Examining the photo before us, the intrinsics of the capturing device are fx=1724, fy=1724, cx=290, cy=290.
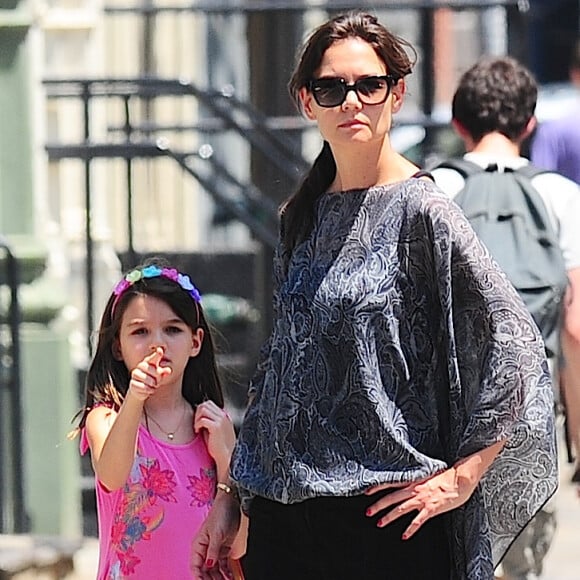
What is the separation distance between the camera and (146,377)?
342 cm

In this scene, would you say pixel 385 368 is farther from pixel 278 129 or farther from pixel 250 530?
pixel 278 129

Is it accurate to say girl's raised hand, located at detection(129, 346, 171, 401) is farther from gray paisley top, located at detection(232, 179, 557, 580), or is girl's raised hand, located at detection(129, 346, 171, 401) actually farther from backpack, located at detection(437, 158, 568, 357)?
backpack, located at detection(437, 158, 568, 357)

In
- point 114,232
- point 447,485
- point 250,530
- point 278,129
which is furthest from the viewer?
point 114,232

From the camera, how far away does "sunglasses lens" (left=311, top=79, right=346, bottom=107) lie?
3162mm

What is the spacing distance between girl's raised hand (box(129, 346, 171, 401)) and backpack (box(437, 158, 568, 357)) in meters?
1.21

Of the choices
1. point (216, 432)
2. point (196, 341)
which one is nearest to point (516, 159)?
point (196, 341)

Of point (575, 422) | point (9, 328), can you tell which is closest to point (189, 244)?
point (9, 328)

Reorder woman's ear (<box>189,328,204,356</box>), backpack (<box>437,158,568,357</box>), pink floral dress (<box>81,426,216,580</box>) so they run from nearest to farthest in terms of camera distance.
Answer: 1. pink floral dress (<box>81,426,216,580</box>)
2. woman's ear (<box>189,328,204,356</box>)
3. backpack (<box>437,158,568,357</box>)

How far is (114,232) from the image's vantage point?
1021 centimetres

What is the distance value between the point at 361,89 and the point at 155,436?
97 cm

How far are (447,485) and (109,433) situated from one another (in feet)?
2.77

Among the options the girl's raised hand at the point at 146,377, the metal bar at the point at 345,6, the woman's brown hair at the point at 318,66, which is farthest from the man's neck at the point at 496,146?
the metal bar at the point at 345,6

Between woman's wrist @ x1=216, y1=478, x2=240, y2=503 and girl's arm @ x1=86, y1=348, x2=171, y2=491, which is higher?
girl's arm @ x1=86, y1=348, x2=171, y2=491

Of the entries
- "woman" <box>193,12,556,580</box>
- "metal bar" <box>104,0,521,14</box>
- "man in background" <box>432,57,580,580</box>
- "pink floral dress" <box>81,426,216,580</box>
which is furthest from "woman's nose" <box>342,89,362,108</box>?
"metal bar" <box>104,0,521,14</box>
